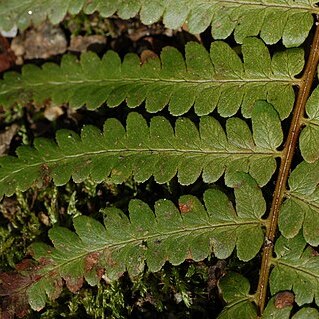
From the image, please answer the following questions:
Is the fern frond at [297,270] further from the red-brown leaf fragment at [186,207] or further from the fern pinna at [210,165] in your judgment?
the red-brown leaf fragment at [186,207]

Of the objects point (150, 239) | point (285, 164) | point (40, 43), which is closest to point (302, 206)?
point (285, 164)

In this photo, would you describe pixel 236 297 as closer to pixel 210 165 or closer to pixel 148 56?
pixel 210 165

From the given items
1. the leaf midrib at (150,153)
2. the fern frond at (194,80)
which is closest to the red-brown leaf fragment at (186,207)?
the leaf midrib at (150,153)

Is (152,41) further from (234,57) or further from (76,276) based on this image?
(76,276)

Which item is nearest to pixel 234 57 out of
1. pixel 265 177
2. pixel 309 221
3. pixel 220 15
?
pixel 220 15

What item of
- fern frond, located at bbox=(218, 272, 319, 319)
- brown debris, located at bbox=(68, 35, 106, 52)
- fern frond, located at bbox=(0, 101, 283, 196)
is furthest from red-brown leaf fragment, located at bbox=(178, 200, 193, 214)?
brown debris, located at bbox=(68, 35, 106, 52)

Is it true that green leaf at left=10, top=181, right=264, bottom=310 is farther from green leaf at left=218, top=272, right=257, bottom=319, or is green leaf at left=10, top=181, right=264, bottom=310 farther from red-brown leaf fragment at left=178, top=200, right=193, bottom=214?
green leaf at left=218, top=272, right=257, bottom=319
